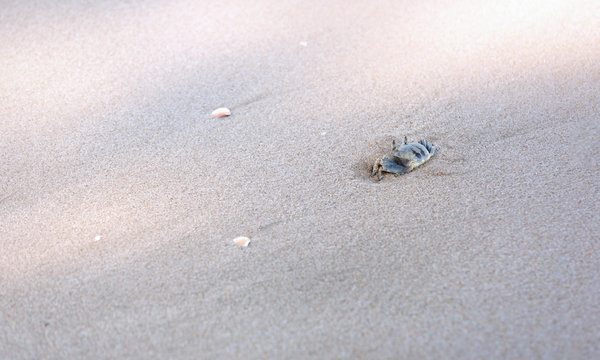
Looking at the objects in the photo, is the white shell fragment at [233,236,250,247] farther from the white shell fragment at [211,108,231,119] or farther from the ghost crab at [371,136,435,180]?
the white shell fragment at [211,108,231,119]

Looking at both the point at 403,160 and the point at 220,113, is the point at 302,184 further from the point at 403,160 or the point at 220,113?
the point at 220,113

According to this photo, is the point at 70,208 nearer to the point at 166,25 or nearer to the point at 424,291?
the point at 424,291

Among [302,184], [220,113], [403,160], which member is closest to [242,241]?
[302,184]

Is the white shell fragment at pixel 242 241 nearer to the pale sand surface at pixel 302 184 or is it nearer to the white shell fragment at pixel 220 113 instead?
the pale sand surface at pixel 302 184

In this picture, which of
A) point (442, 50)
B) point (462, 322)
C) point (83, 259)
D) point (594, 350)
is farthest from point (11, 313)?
point (442, 50)

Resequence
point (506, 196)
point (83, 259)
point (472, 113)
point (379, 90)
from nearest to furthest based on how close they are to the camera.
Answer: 1. point (83, 259)
2. point (506, 196)
3. point (472, 113)
4. point (379, 90)

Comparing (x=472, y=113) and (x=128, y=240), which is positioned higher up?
(x=472, y=113)

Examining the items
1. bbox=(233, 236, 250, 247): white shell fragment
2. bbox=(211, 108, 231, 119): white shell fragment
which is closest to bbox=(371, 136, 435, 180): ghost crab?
bbox=(233, 236, 250, 247): white shell fragment
